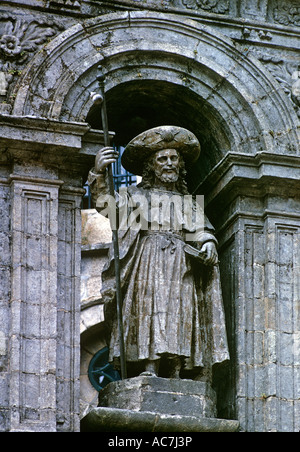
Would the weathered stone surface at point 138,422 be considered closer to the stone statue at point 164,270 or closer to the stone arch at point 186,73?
the stone statue at point 164,270

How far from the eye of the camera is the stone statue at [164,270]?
2050 centimetres

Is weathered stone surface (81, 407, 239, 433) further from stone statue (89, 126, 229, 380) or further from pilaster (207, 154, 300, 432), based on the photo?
pilaster (207, 154, 300, 432)

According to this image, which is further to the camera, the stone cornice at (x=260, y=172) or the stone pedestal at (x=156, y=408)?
the stone cornice at (x=260, y=172)

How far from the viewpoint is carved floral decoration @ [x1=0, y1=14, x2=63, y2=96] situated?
69.3 feet

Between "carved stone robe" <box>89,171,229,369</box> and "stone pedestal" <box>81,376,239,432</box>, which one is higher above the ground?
"carved stone robe" <box>89,171,229,369</box>

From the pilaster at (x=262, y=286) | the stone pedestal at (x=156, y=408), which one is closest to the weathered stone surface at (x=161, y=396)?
the stone pedestal at (x=156, y=408)

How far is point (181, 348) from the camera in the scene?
67.3ft

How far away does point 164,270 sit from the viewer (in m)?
20.8

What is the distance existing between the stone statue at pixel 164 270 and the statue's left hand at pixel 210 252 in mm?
10

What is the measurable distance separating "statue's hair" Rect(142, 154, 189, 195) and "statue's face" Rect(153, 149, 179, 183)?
0.35 feet

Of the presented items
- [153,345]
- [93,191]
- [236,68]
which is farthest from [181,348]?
[236,68]

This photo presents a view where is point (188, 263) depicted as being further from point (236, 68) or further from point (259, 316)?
point (236, 68)

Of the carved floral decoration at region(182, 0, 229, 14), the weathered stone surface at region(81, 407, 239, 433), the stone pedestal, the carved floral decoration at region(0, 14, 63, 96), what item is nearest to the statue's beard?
the carved floral decoration at region(0, 14, 63, 96)
